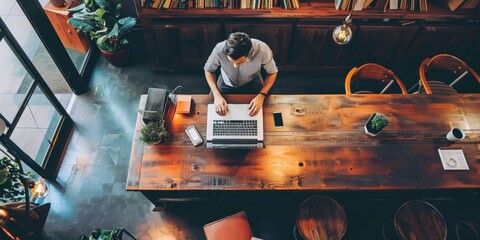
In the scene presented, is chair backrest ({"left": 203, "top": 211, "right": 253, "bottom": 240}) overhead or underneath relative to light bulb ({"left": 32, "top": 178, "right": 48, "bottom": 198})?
underneath

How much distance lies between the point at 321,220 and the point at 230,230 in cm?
79

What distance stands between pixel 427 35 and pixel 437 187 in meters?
2.15

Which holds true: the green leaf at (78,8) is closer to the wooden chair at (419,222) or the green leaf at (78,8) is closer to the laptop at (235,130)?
the laptop at (235,130)

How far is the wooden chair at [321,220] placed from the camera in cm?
286

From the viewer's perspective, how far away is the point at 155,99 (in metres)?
2.80

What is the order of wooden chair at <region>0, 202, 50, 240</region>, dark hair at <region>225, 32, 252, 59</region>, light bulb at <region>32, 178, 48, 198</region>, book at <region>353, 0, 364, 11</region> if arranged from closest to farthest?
wooden chair at <region>0, 202, 50, 240</region>, dark hair at <region>225, 32, 252, 59</region>, light bulb at <region>32, 178, 48, 198</region>, book at <region>353, 0, 364, 11</region>

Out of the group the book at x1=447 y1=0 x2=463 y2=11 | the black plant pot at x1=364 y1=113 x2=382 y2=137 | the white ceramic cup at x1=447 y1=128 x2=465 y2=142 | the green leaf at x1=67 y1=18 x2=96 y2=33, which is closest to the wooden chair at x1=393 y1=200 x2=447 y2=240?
the white ceramic cup at x1=447 y1=128 x2=465 y2=142

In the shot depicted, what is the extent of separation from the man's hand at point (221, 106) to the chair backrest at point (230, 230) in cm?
93

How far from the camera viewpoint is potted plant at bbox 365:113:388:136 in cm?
279

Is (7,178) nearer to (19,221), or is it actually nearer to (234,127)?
(19,221)

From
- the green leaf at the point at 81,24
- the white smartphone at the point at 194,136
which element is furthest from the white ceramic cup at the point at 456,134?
the green leaf at the point at 81,24

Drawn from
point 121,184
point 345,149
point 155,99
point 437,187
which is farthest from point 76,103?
point 437,187

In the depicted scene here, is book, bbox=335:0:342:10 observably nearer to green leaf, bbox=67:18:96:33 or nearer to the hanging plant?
green leaf, bbox=67:18:96:33

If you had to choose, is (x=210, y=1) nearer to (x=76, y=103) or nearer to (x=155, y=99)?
(x=155, y=99)
